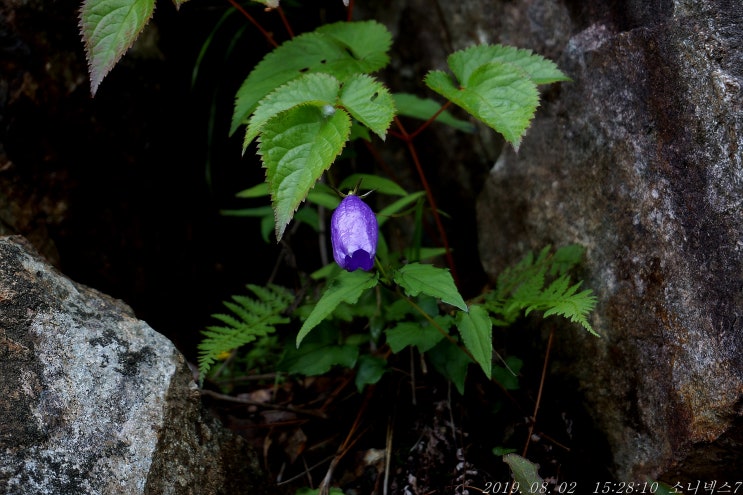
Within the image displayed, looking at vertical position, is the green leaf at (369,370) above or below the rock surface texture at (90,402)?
below

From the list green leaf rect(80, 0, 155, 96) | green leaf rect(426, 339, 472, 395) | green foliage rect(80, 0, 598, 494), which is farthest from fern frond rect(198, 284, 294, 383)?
green leaf rect(80, 0, 155, 96)

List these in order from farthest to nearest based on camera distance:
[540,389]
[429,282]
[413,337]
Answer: [540,389], [413,337], [429,282]

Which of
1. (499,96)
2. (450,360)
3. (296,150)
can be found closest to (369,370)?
(450,360)

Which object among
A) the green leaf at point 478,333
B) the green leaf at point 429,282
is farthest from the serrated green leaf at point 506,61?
the green leaf at point 478,333

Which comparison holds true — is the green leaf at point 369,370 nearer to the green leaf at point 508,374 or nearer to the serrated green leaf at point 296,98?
the green leaf at point 508,374

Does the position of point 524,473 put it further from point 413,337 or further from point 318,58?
point 318,58

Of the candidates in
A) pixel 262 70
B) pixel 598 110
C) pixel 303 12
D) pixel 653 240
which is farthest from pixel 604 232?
pixel 303 12
